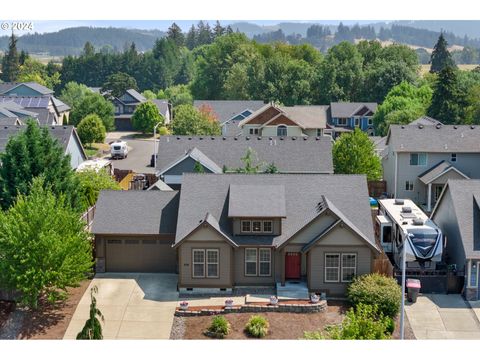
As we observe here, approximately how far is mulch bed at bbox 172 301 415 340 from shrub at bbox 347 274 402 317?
0.62 metres

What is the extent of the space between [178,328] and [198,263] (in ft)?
14.6

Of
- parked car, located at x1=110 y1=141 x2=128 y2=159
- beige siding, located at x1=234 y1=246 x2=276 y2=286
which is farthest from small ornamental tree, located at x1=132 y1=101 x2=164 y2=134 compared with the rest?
beige siding, located at x1=234 y1=246 x2=276 y2=286

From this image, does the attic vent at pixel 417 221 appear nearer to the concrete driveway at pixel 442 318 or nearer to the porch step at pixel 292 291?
the concrete driveway at pixel 442 318

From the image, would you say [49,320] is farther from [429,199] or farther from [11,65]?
[11,65]

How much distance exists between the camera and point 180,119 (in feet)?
244

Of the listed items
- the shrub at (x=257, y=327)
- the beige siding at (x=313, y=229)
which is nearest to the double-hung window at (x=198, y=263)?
the beige siding at (x=313, y=229)

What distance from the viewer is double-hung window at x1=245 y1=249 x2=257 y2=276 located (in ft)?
113

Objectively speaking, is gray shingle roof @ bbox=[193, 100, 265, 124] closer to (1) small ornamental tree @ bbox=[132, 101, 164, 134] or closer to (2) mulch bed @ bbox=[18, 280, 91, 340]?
(1) small ornamental tree @ bbox=[132, 101, 164, 134]

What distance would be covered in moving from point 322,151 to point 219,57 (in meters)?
70.1

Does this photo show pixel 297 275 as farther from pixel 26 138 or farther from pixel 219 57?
pixel 219 57

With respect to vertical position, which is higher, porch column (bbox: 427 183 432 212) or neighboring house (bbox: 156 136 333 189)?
neighboring house (bbox: 156 136 333 189)

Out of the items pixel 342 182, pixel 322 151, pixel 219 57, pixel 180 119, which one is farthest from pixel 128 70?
pixel 342 182

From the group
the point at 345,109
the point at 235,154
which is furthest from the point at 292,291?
the point at 345,109

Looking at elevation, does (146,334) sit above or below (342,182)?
below
